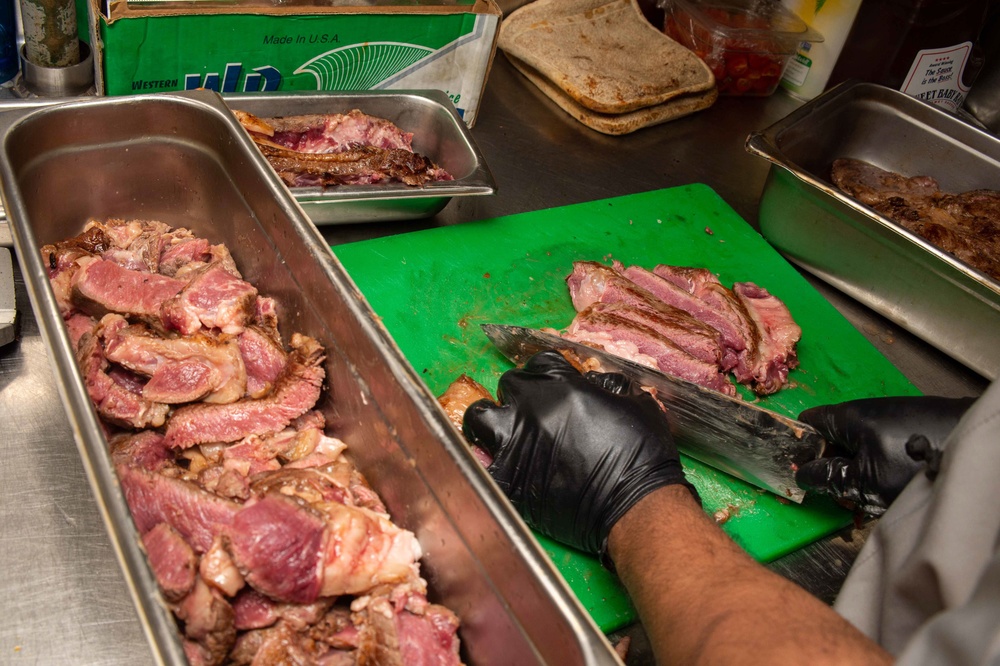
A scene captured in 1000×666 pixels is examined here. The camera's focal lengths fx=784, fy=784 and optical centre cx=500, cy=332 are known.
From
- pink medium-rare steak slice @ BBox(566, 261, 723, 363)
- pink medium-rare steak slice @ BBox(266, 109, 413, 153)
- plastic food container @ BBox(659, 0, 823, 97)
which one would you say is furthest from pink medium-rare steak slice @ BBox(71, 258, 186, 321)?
plastic food container @ BBox(659, 0, 823, 97)

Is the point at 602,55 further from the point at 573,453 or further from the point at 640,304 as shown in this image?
the point at 573,453

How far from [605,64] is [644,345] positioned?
2.16 meters

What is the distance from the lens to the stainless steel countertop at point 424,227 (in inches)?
75.4

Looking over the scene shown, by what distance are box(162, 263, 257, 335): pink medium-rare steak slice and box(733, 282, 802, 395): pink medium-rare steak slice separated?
1.91 m

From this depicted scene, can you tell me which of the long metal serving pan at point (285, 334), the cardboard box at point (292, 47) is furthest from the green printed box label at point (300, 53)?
the long metal serving pan at point (285, 334)

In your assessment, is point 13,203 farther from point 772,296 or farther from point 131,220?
point 772,296

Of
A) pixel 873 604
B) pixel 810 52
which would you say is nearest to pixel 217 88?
pixel 873 604

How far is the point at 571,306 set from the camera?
322 centimetres

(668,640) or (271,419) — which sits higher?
(668,640)

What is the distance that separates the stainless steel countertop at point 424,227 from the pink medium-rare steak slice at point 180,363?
0.31 m

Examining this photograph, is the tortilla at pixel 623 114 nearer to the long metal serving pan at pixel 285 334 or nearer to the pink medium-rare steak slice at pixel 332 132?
the pink medium-rare steak slice at pixel 332 132

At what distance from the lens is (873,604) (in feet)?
6.00

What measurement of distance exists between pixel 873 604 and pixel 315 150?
104 inches

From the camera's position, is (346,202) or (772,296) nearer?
(346,202)
